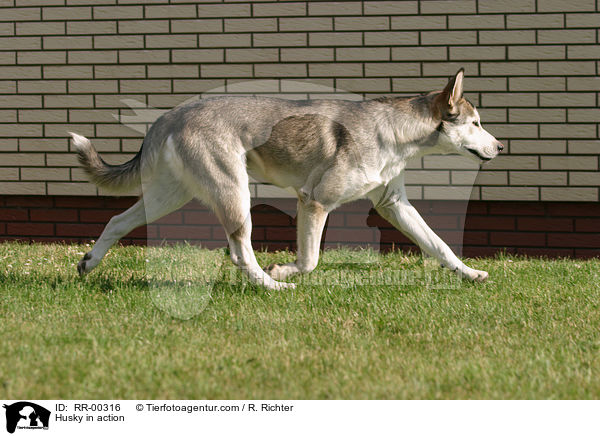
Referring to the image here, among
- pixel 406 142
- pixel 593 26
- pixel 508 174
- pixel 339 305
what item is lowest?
pixel 339 305

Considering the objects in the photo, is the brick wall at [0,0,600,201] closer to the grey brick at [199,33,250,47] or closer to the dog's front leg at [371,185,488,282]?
the grey brick at [199,33,250,47]

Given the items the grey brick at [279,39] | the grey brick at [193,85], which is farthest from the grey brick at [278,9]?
the grey brick at [193,85]

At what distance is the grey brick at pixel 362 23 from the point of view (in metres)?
7.06

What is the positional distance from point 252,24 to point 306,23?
0.59 metres

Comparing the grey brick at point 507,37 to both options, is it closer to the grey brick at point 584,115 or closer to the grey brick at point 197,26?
the grey brick at point 584,115

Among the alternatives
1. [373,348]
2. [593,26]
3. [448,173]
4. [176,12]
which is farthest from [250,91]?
[373,348]

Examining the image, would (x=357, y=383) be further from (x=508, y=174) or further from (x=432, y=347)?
(x=508, y=174)

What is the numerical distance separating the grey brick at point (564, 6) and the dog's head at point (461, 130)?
233cm

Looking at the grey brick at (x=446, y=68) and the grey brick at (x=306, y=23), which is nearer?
the grey brick at (x=446, y=68)

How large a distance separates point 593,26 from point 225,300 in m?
4.80

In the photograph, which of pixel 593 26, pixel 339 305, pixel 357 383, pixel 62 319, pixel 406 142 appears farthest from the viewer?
pixel 593 26

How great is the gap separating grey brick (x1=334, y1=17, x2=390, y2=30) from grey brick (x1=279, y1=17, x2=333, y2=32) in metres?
0.11

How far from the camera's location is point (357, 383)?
3.19 meters

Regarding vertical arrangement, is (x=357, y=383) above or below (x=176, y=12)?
below
